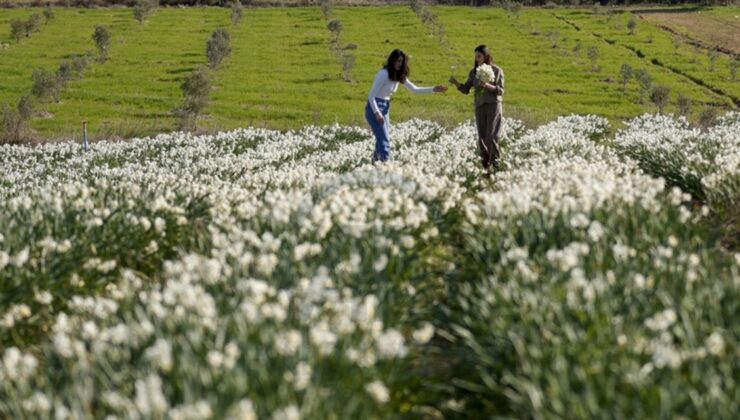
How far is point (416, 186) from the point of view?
9.16 metres

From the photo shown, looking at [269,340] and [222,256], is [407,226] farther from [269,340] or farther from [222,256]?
[269,340]

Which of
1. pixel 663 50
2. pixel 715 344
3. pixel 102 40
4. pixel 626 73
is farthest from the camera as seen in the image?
pixel 663 50

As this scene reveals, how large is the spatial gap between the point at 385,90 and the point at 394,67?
530 millimetres

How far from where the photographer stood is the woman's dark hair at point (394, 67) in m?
13.5

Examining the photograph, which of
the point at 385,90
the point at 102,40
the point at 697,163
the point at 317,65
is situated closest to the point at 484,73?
the point at 385,90

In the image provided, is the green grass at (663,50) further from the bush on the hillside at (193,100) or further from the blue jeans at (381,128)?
the blue jeans at (381,128)

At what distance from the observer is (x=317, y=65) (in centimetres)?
5844

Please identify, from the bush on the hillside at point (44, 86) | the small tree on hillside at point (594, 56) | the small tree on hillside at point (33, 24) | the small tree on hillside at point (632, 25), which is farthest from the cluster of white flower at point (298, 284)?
the small tree on hillside at point (632, 25)

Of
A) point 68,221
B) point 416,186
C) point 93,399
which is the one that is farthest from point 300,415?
point 416,186

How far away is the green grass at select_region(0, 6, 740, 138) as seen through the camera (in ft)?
139

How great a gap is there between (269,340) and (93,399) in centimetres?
106

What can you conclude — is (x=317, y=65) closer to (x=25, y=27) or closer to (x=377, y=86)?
(x=25, y=27)

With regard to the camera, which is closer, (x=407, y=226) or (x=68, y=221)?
(x=407, y=226)

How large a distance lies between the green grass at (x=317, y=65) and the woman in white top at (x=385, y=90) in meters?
17.8
